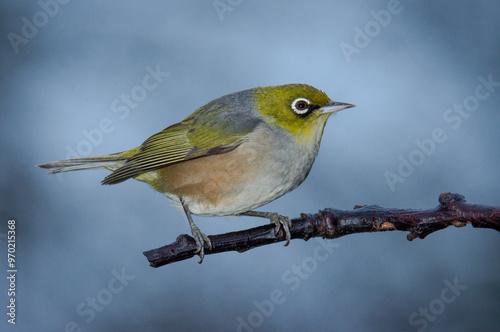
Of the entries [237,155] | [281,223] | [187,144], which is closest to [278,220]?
[281,223]

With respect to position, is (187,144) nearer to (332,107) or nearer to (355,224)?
(332,107)

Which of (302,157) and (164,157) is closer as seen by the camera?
(302,157)

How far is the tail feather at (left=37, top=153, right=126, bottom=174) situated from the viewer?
172 inches

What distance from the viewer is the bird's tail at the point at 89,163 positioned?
172 inches

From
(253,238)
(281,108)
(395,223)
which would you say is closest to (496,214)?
(395,223)

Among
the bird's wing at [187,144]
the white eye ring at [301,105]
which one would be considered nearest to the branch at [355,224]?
the white eye ring at [301,105]

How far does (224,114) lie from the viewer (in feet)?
14.9

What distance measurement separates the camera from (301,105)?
4109 mm

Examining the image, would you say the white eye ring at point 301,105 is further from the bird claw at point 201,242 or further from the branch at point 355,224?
the bird claw at point 201,242

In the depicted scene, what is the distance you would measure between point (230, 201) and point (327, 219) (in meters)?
0.88

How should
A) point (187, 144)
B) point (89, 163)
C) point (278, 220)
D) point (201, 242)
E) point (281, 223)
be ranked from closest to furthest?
1. point (201, 242)
2. point (281, 223)
3. point (278, 220)
4. point (187, 144)
5. point (89, 163)

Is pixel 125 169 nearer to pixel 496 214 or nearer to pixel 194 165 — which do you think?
pixel 194 165

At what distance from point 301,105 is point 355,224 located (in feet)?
3.73

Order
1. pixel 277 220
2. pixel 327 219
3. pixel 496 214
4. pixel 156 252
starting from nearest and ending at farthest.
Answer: pixel 496 214
pixel 156 252
pixel 327 219
pixel 277 220
